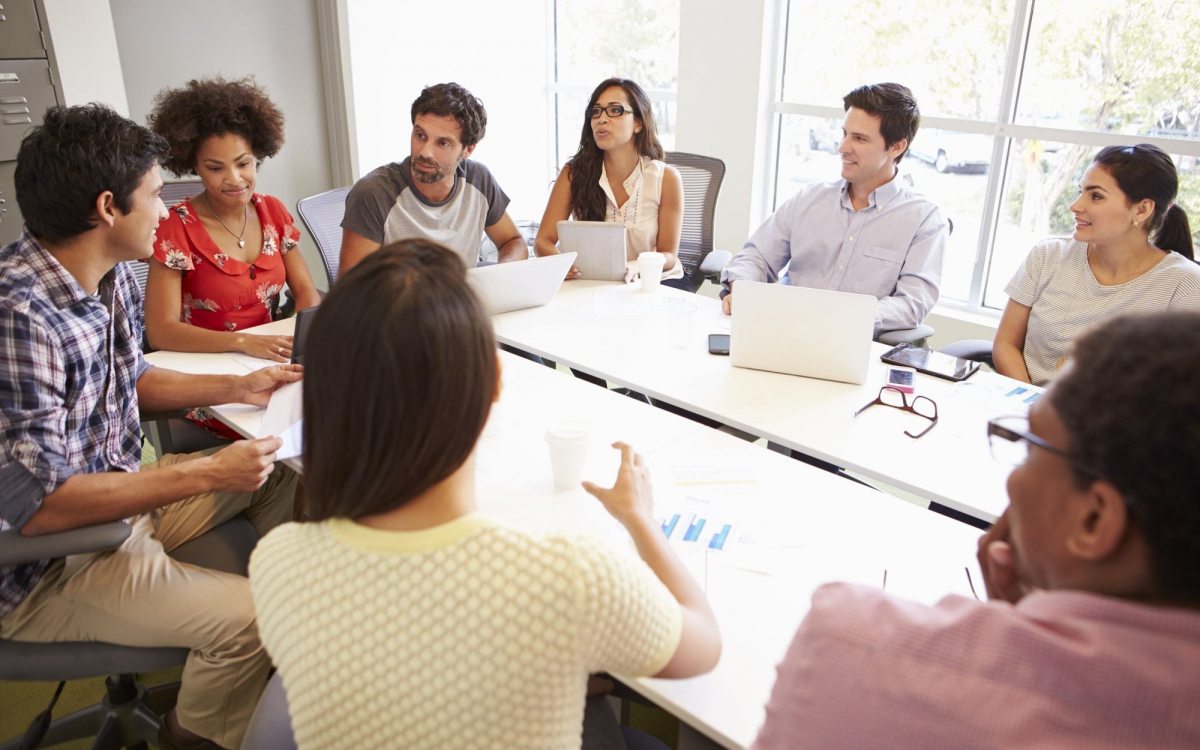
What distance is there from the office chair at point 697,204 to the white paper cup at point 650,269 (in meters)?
0.56

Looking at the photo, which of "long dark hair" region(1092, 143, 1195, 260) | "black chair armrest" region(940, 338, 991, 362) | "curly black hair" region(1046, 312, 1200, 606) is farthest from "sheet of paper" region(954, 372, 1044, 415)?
"curly black hair" region(1046, 312, 1200, 606)

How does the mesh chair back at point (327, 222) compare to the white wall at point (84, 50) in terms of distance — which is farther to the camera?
the white wall at point (84, 50)

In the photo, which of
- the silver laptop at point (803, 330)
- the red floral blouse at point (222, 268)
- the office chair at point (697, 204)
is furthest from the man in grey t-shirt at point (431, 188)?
the silver laptop at point (803, 330)

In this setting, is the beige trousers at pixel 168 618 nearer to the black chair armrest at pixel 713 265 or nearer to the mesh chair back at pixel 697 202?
the black chair armrest at pixel 713 265

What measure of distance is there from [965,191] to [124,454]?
3473 millimetres

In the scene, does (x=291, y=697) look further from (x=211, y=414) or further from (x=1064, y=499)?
(x=211, y=414)

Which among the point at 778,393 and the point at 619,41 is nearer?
the point at 778,393

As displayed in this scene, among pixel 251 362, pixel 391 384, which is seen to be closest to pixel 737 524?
pixel 391 384

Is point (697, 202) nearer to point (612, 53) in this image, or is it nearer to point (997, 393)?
point (997, 393)

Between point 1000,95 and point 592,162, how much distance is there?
1785mm

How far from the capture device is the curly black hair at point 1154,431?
61 centimetres

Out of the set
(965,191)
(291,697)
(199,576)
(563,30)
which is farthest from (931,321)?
(291,697)

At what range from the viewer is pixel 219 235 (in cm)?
232

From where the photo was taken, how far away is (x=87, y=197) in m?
1.56
